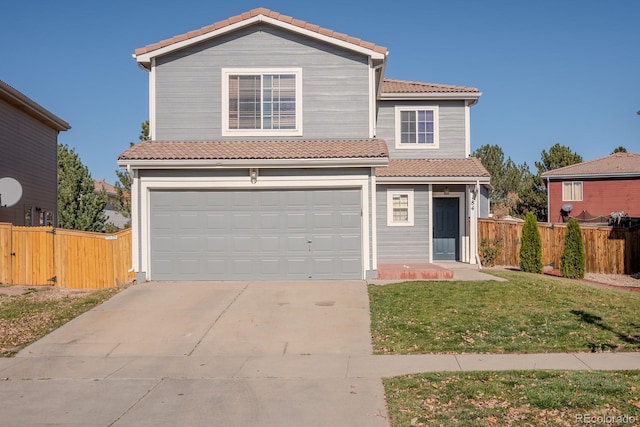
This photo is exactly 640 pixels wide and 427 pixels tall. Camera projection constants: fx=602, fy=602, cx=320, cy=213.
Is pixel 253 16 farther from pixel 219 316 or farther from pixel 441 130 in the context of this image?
pixel 219 316

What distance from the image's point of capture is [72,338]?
1030 cm

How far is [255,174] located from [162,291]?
3.51 metres

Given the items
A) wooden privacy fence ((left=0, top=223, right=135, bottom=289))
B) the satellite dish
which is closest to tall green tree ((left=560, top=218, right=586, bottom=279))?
wooden privacy fence ((left=0, top=223, right=135, bottom=289))

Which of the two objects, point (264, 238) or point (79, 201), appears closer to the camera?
point (264, 238)

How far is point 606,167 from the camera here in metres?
35.4

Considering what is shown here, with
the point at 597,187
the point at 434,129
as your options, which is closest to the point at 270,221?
the point at 434,129

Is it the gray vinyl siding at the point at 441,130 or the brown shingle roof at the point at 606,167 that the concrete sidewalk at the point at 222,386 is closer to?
the gray vinyl siding at the point at 441,130

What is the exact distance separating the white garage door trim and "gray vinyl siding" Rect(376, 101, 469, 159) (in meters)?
5.79

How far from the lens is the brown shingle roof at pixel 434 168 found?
18.6 metres

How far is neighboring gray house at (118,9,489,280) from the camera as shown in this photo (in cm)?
1457

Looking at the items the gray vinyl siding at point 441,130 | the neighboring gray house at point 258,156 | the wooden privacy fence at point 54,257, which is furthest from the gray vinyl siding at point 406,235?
the wooden privacy fence at point 54,257

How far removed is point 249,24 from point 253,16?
0.75 ft

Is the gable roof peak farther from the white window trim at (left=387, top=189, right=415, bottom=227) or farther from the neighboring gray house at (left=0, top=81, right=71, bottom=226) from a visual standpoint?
the neighboring gray house at (left=0, top=81, right=71, bottom=226)

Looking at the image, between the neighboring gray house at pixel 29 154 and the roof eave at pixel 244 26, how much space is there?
832cm
